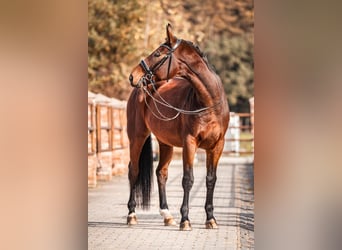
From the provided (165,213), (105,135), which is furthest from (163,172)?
(105,135)

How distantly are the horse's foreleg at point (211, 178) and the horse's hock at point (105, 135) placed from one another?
160 cm

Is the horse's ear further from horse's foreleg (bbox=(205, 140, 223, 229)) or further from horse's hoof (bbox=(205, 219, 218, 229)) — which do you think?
horse's hoof (bbox=(205, 219, 218, 229))

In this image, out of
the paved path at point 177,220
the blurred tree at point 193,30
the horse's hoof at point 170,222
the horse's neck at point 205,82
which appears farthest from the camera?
the blurred tree at point 193,30

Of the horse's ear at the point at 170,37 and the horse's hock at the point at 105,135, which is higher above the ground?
the horse's ear at the point at 170,37

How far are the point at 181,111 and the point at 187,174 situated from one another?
1.20 feet

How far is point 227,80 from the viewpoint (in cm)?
408

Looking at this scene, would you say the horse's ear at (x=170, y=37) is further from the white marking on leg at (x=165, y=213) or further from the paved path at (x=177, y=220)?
the white marking on leg at (x=165, y=213)

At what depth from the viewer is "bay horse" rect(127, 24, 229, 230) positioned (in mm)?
3514

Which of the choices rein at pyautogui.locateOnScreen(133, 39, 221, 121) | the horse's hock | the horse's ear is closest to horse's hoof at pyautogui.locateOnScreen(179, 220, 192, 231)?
rein at pyautogui.locateOnScreen(133, 39, 221, 121)

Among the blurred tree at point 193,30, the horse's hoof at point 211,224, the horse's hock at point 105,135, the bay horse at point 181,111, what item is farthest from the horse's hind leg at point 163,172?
the horse's hock at point 105,135

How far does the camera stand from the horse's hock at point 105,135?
17.4 ft
